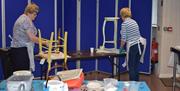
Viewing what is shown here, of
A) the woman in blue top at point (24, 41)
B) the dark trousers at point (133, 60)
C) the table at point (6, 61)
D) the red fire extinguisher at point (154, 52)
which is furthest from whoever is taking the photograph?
the red fire extinguisher at point (154, 52)

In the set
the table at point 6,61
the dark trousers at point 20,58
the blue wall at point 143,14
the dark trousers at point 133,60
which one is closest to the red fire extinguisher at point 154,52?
the blue wall at point 143,14

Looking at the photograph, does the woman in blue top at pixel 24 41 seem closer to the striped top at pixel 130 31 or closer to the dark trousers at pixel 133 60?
the striped top at pixel 130 31

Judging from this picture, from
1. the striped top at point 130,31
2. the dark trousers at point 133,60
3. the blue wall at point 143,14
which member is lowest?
the dark trousers at point 133,60

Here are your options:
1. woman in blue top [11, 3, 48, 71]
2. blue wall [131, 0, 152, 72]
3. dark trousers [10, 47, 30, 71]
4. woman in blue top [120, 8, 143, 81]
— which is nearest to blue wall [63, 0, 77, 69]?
blue wall [131, 0, 152, 72]

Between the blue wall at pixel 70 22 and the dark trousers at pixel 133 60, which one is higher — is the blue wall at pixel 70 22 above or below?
above

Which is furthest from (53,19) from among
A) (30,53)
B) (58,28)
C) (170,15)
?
(170,15)

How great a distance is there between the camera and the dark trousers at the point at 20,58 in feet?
13.6

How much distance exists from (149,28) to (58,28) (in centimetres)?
169

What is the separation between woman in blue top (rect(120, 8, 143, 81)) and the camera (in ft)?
14.9

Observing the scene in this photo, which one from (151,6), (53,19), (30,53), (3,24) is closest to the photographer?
(30,53)

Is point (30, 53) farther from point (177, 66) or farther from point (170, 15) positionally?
point (170, 15)

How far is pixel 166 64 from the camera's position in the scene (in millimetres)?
5754

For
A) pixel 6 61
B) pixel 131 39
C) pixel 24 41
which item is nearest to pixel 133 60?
pixel 131 39

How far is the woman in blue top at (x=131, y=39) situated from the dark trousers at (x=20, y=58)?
143 centimetres
